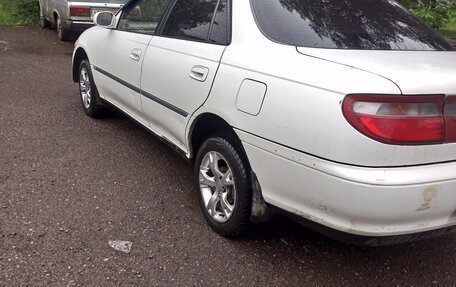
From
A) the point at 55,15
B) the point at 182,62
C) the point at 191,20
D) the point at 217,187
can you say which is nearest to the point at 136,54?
the point at 191,20

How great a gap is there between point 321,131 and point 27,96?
5158mm

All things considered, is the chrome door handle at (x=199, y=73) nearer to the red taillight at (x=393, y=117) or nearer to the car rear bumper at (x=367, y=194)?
the car rear bumper at (x=367, y=194)

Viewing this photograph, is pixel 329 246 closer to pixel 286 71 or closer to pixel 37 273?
pixel 286 71

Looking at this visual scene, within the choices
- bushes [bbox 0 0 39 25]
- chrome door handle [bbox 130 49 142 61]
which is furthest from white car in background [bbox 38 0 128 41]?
chrome door handle [bbox 130 49 142 61]

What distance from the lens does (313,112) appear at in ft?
7.89

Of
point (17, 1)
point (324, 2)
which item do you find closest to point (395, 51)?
point (324, 2)

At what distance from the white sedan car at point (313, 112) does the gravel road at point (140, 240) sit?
29 cm

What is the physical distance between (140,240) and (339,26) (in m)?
1.81

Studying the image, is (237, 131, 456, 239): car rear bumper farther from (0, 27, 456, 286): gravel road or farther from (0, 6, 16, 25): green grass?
(0, 6, 16, 25): green grass

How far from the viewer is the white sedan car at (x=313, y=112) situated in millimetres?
2322

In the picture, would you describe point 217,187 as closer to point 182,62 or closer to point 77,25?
point 182,62

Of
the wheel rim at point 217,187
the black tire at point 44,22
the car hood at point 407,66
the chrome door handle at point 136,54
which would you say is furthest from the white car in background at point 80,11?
the car hood at point 407,66

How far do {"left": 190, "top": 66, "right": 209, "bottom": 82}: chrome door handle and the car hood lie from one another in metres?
0.68

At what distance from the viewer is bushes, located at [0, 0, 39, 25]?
1331 cm
